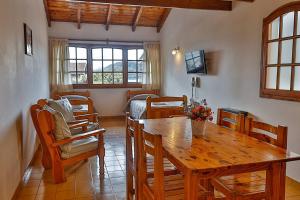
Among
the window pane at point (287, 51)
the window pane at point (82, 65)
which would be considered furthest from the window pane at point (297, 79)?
the window pane at point (82, 65)

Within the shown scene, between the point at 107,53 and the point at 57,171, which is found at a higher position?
the point at 107,53

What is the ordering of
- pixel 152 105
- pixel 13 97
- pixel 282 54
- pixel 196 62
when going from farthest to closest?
1. pixel 152 105
2. pixel 196 62
3. pixel 282 54
4. pixel 13 97

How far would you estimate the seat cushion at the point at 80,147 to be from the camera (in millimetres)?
3082

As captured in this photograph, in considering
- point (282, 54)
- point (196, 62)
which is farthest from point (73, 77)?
point (282, 54)

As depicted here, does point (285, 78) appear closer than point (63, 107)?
Yes

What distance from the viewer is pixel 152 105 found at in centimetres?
577

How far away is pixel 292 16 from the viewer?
307 cm

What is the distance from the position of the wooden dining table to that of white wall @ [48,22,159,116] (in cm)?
530

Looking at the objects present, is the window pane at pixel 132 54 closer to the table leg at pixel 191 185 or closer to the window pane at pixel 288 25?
the window pane at pixel 288 25

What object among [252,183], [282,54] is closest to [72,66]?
[282,54]

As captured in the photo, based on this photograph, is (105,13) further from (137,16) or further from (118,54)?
(118,54)

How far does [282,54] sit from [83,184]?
9.61 ft

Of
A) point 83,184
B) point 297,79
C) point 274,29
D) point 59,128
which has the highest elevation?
point 274,29

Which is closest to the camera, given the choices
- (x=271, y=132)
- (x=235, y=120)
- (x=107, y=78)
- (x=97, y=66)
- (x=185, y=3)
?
(x=271, y=132)
